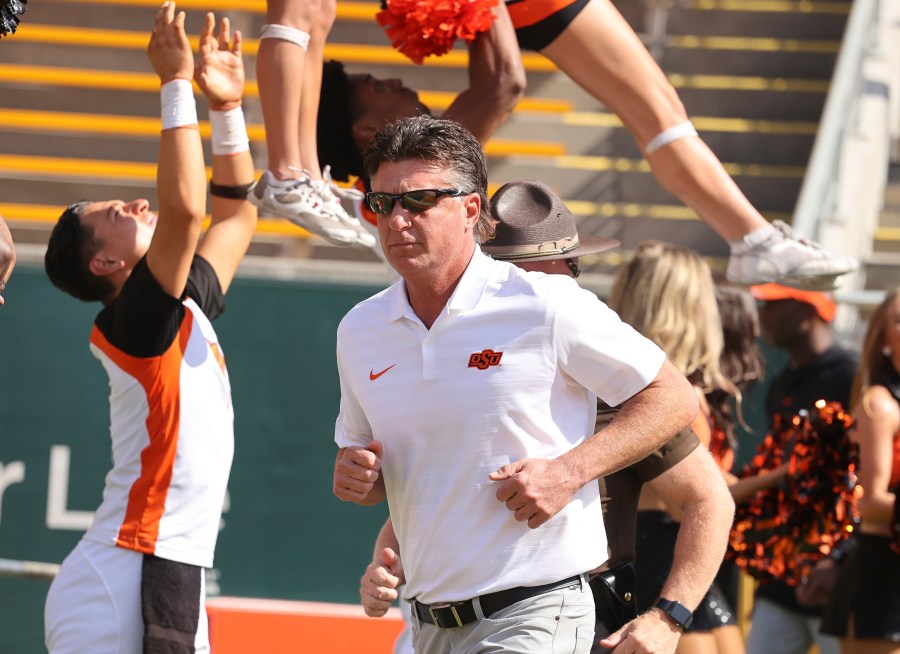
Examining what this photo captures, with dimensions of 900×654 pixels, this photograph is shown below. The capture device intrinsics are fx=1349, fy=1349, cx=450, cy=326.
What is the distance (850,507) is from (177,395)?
2.43 metres

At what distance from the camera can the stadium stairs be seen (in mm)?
9656

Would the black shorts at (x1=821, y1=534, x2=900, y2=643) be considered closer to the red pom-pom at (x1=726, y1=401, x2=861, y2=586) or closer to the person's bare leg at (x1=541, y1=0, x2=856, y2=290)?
the red pom-pom at (x1=726, y1=401, x2=861, y2=586)

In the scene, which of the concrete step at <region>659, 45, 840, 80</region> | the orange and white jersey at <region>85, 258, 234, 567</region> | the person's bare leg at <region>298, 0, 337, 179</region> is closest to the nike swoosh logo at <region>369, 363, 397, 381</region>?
the orange and white jersey at <region>85, 258, 234, 567</region>

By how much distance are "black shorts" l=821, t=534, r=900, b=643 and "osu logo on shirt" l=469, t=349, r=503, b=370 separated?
2.43 metres

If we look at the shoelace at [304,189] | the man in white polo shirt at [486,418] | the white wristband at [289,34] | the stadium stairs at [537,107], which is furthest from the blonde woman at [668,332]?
the stadium stairs at [537,107]

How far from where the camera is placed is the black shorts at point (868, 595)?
4430mm

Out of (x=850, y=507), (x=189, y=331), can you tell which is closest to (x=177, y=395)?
(x=189, y=331)

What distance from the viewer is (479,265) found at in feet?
8.96

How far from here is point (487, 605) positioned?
8.45 feet

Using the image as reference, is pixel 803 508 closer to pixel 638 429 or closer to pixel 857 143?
pixel 638 429

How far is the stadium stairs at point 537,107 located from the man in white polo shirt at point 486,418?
6699 millimetres

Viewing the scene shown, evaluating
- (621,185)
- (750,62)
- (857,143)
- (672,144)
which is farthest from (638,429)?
(750,62)

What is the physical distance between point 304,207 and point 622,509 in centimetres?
128

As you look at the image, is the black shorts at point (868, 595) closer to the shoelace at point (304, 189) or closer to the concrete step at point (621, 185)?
the shoelace at point (304, 189)
